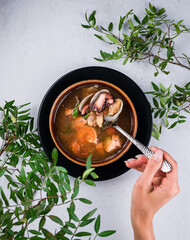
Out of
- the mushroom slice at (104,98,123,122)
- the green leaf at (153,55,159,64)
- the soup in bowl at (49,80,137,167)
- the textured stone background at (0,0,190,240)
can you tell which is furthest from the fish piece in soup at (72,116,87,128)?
the green leaf at (153,55,159,64)

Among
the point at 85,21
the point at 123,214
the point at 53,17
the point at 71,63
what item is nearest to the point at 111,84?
the point at 71,63

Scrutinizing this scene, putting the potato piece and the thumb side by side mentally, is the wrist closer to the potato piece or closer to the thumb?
the thumb

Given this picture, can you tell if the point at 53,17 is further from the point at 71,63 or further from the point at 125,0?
the point at 125,0

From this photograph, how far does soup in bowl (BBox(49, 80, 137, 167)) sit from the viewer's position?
4.29ft

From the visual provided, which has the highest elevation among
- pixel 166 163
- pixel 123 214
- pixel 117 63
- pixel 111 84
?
pixel 117 63

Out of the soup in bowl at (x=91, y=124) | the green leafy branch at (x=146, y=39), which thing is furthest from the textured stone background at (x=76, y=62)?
the soup in bowl at (x=91, y=124)

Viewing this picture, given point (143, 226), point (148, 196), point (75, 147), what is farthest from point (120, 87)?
point (143, 226)

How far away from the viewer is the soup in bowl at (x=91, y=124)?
51.4 inches

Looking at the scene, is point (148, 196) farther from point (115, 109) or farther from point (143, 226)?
point (115, 109)

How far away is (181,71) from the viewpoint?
1.44m

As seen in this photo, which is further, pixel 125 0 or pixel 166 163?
pixel 125 0

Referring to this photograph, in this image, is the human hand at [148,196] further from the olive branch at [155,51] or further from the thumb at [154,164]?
the olive branch at [155,51]

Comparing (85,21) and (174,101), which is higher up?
(85,21)

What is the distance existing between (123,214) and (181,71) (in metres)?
0.88
